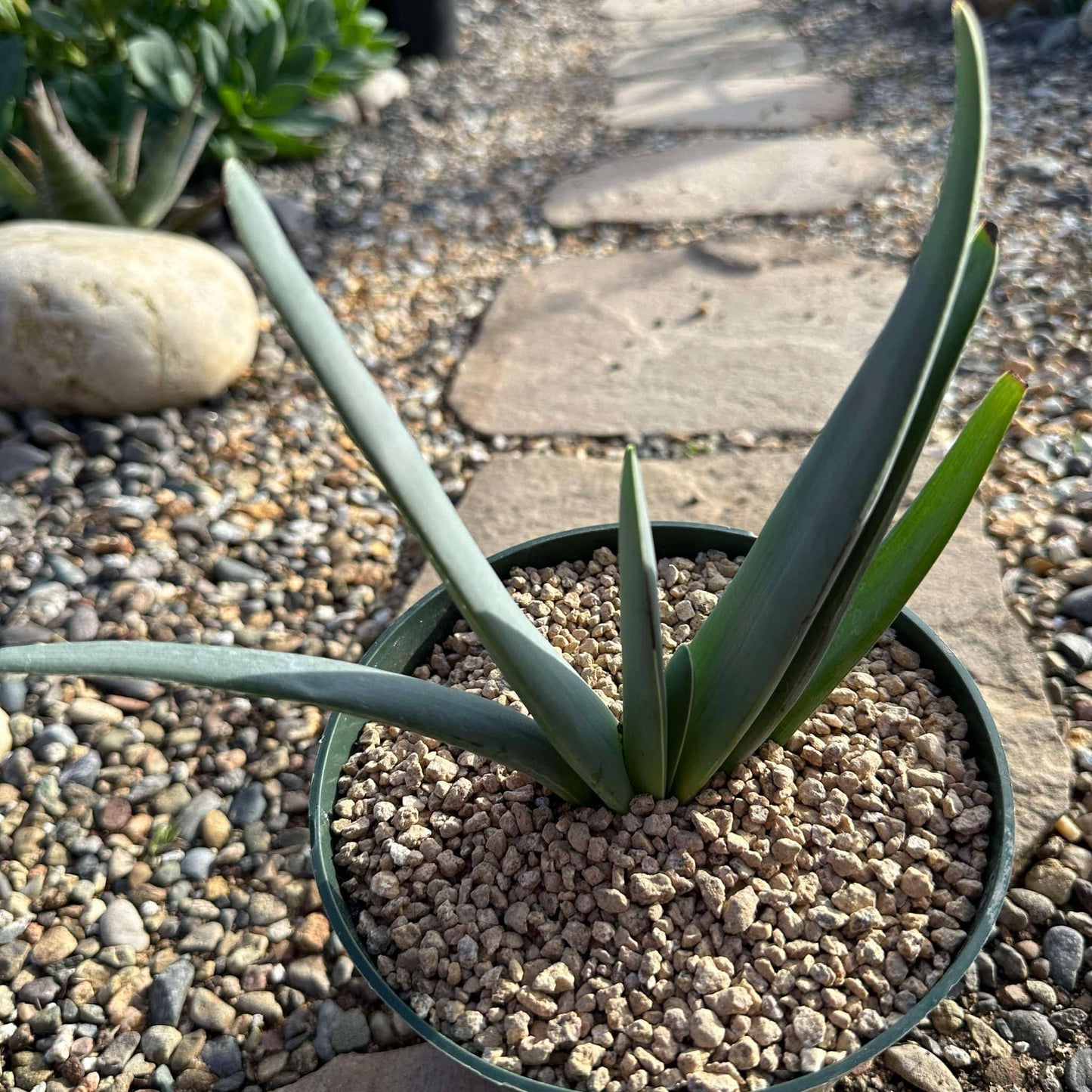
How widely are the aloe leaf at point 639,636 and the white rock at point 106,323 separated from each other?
1.56 meters

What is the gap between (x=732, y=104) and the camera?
367 cm

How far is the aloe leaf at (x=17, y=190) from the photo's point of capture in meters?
2.34

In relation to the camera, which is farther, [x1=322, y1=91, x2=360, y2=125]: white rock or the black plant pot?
the black plant pot

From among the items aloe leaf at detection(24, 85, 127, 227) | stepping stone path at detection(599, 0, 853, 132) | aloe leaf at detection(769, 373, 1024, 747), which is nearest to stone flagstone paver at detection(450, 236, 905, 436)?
aloe leaf at detection(24, 85, 127, 227)

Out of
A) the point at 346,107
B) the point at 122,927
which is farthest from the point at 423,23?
the point at 122,927

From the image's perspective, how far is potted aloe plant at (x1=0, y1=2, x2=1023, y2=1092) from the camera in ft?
2.52

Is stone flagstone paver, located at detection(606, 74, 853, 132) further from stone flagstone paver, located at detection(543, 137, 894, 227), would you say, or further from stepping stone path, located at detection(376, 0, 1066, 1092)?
stone flagstone paver, located at detection(543, 137, 894, 227)

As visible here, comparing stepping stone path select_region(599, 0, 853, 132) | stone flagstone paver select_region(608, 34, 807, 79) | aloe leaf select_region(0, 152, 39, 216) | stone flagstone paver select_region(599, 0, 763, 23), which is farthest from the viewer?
stone flagstone paver select_region(599, 0, 763, 23)

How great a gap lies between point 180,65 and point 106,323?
1035 millimetres

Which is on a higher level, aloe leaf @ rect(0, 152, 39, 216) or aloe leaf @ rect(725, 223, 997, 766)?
aloe leaf @ rect(725, 223, 997, 766)

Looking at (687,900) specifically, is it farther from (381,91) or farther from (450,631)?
(381,91)

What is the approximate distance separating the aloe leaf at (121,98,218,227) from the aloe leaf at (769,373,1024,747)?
2114 millimetres

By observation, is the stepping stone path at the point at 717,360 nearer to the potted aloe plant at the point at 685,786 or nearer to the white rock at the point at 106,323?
the potted aloe plant at the point at 685,786

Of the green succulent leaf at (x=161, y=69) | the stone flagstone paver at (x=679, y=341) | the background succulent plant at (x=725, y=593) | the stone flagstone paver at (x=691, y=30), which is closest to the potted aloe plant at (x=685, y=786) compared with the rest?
the background succulent plant at (x=725, y=593)
